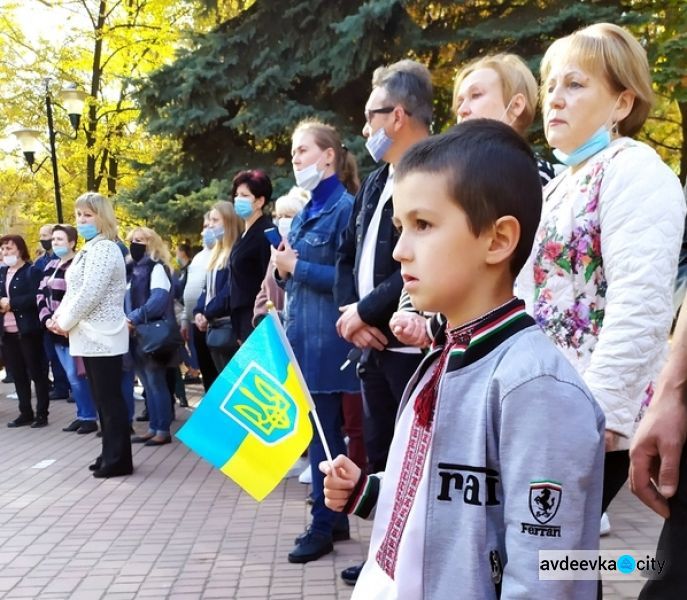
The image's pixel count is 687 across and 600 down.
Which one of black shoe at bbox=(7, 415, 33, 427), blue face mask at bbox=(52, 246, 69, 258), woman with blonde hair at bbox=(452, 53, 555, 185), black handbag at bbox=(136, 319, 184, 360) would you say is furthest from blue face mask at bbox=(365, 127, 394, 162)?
black shoe at bbox=(7, 415, 33, 427)

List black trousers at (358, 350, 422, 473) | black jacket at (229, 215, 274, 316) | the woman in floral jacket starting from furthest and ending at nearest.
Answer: black jacket at (229, 215, 274, 316) → black trousers at (358, 350, 422, 473) → the woman in floral jacket

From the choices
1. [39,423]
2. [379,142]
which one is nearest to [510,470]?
[379,142]

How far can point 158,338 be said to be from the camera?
8719 mm

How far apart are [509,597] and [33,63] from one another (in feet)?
75.6

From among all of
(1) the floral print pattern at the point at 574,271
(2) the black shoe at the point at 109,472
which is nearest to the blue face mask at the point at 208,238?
(2) the black shoe at the point at 109,472

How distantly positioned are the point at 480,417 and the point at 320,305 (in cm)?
312

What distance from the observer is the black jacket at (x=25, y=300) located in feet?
34.6

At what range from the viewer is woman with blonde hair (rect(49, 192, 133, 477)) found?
23.0 ft

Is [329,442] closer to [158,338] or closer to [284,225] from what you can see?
[284,225]

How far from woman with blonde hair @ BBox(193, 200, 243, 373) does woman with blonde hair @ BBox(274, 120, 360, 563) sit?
9.45 ft

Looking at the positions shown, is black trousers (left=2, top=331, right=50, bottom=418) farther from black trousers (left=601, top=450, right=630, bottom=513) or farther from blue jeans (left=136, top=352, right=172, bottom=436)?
black trousers (left=601, top=450, right=630, bottom=513)

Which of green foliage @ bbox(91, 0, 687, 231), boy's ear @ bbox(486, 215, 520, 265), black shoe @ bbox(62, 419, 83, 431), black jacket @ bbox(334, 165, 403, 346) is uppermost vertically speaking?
green foliage @ bbox(91, 0, 687, 231)

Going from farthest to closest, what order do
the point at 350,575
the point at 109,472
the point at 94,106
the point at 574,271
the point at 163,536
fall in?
1. the point at 94,106
2. the point at 109,472
3. the point at 163,536
4. the point at 350,575
5. the point at 574,271

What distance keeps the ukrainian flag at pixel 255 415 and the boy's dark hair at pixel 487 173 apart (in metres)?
1.07
